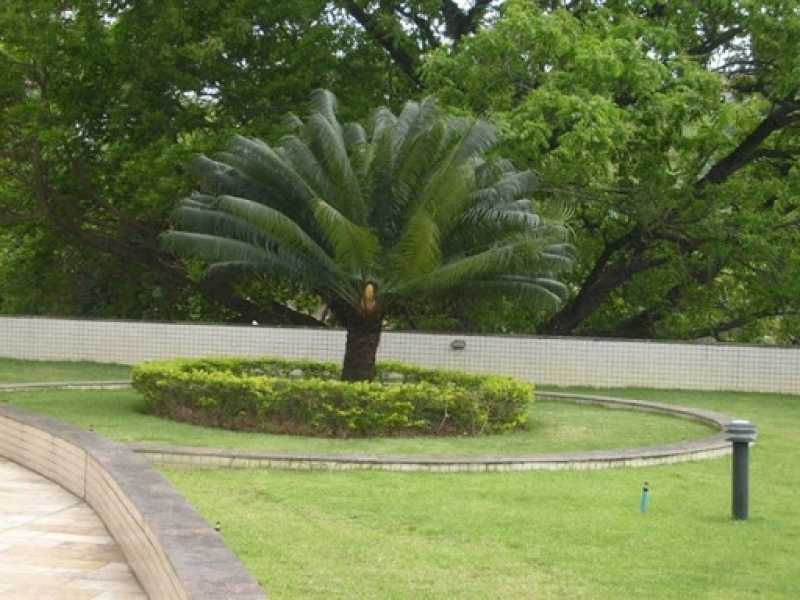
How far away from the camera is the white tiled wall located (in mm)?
19750

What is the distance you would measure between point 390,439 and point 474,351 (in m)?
8.55

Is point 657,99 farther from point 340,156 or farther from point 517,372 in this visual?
point 340,156

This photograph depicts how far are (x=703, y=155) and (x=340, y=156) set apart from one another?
9015 millimetres

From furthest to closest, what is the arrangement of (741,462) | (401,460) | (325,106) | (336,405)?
(325,106) < (336,405) < (401,460) < (741,462)

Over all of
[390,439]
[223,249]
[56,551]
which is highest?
[223,249]

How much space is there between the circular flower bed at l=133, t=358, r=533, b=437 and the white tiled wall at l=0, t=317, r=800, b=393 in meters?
7.03

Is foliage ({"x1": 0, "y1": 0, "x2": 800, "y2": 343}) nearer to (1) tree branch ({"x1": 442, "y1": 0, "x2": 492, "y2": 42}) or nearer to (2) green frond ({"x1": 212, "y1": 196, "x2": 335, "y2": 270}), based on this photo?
(1) tree branch ({"x1": 442, "y1": 0, "x2": 492, "y2": 42})

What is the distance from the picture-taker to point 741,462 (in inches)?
322

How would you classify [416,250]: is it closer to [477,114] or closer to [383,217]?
[383,217]

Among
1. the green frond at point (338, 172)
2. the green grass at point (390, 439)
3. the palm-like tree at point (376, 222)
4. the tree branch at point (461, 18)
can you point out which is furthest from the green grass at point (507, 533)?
the tree branch at point (461, 18)

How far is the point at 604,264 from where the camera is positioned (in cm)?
2362

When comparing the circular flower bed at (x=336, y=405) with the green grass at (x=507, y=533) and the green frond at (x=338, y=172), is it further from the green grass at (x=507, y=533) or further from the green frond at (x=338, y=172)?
the green grass at (x=507, y=533)

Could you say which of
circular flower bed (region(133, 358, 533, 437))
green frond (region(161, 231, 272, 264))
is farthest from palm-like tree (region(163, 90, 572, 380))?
circular flower bed (region(133, 358, 533, 437))

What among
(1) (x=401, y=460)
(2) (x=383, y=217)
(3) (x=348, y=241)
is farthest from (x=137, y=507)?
(2) (x=383, y=217)
